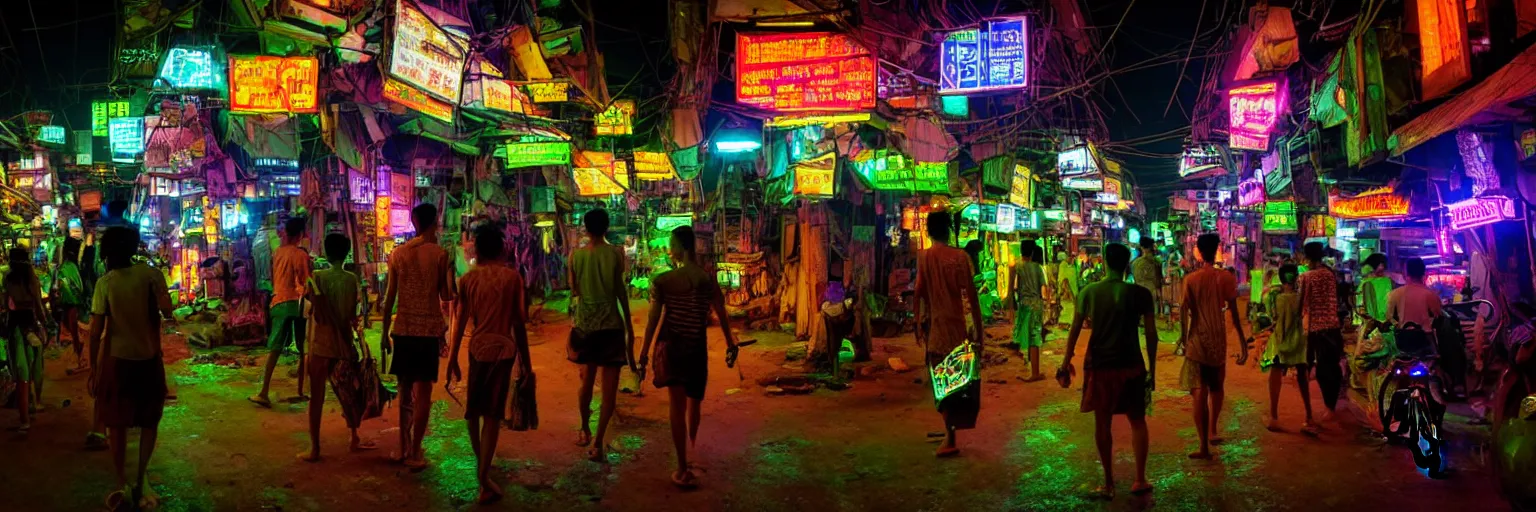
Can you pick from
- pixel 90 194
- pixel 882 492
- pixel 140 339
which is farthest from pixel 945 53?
pixel 90 194

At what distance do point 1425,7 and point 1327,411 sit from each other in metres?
4.18

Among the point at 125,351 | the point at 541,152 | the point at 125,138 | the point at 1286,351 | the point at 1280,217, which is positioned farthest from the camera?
the point at 1280,217

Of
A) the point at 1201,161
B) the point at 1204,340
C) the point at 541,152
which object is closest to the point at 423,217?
the point at 1204,340

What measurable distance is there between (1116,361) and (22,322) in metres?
9.06

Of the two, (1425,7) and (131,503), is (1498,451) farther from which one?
(131,503)

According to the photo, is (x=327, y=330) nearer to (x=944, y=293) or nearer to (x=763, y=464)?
(x=763, y=464)

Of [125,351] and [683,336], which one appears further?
[683,336]

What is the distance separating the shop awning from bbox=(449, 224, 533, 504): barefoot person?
7.94 meters

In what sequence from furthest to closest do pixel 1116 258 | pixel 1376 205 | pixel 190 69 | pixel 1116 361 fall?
1. pixel 1376 205
2. pixel 190 69
3. pixel 1116 258
4. pixel 1116 361

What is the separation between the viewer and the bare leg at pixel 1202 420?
702 cm

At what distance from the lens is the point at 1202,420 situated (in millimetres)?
7027

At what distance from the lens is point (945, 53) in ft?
36.6

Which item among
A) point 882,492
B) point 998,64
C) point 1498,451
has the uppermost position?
point 998,64

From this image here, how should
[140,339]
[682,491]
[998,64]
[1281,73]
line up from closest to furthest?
1. [140,339]
2. [682,491]
3. [998,64]
4. [1281,73]
